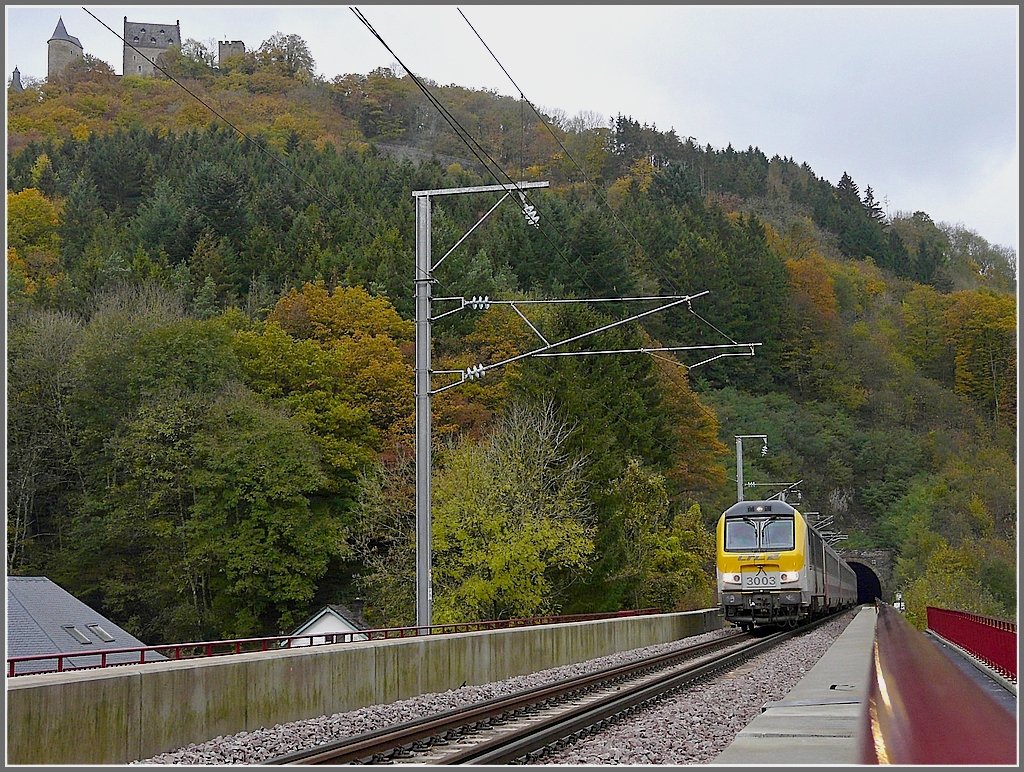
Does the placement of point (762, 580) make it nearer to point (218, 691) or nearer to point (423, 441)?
point (423, 441)

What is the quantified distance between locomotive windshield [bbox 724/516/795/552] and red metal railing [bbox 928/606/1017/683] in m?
4.50

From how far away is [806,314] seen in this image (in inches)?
3880

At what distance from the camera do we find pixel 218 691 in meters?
11.9

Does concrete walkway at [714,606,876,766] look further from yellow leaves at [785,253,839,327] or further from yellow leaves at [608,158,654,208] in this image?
yellow leaves at [608,158,654,208]

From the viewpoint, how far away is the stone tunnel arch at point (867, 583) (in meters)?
95.7

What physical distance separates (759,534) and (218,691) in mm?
21642

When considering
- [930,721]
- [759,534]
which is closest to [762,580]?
[759,534]

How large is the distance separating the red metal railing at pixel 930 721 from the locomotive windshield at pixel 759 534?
13112mm

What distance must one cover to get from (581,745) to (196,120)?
→ 329ft

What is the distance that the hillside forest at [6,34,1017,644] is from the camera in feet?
176

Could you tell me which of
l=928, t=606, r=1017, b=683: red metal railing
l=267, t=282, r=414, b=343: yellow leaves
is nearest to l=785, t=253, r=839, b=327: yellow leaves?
l=267, t=282, r=414, b=343: yellow leaves

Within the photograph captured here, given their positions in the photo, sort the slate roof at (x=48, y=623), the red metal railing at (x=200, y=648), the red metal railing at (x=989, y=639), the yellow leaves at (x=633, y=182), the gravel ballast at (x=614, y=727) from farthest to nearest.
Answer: the yellow leaves at (x=633, y=182)
the slate roof at (x=48, y=623)
the red metal railing at (x=989, y=639)
the red metal railing at (x=200, y=648)
the gravel ballast at (x=614, y=727)

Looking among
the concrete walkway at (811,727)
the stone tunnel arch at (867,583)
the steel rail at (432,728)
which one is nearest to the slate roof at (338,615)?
the steel rail at (432,728)

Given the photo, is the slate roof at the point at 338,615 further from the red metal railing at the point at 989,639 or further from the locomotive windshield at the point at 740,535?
the red metal railing at the point at 989,639
